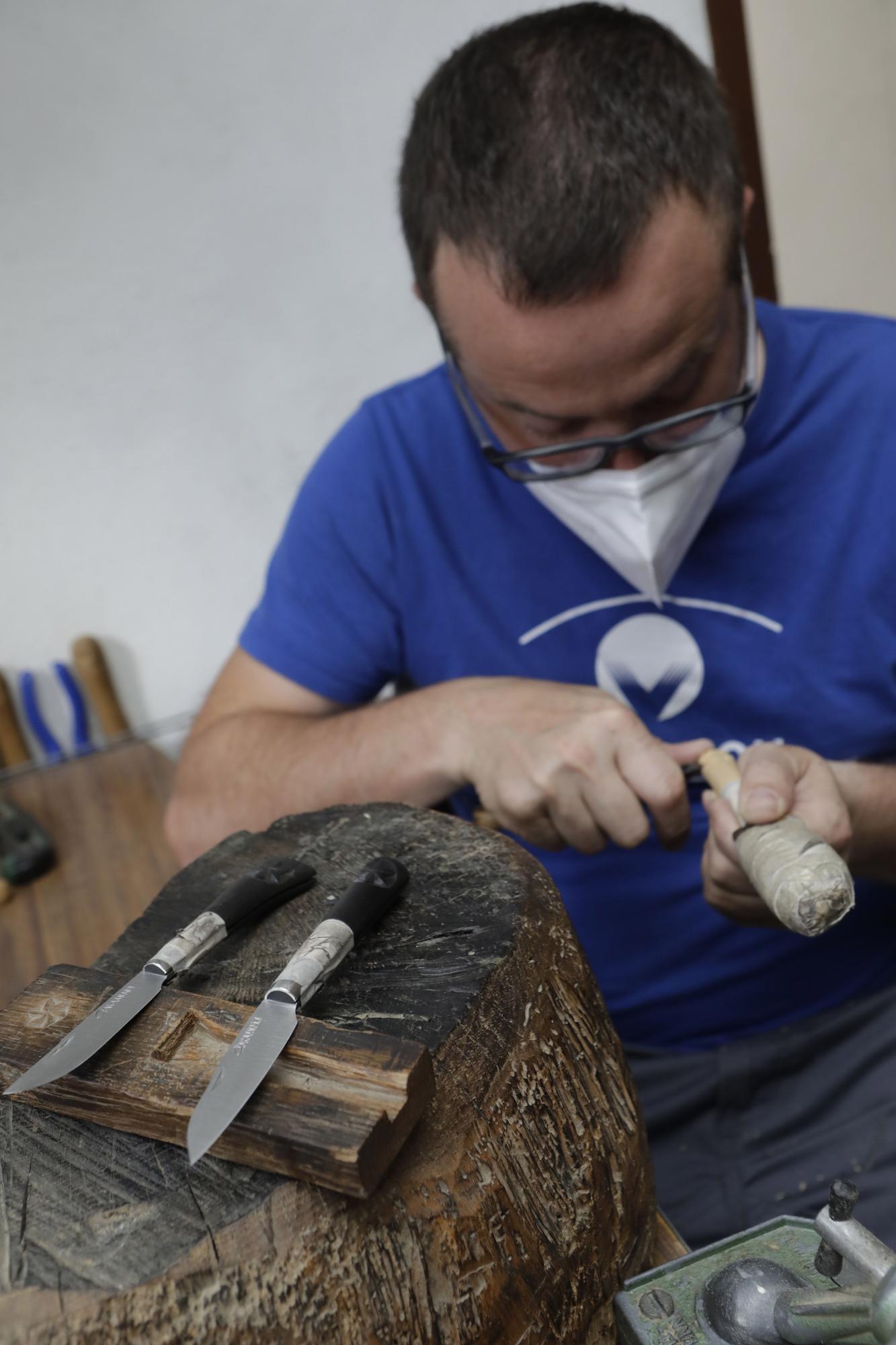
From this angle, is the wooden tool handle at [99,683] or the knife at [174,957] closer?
the knife at [174,957]

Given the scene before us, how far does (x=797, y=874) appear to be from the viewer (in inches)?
29.5

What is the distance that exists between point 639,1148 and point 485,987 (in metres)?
0.18

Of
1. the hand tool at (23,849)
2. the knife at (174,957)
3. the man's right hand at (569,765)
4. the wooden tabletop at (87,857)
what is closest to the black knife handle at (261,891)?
the knife at (174,957)

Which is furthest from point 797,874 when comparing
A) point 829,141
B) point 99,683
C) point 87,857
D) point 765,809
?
point 829,141

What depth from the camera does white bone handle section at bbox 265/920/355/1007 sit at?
0.57 meters

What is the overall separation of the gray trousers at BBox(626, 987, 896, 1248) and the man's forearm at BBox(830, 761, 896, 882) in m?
0.21

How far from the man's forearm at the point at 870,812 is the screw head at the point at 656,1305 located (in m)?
0.66

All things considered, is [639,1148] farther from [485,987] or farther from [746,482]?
[746,482]

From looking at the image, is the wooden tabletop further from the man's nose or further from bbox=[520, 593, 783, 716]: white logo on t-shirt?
the man's nose

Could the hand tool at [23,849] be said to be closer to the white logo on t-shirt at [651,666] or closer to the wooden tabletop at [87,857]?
the wooden tabletop at [87,857]

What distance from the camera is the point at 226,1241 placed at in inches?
19.6

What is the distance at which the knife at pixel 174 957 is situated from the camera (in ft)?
1.78

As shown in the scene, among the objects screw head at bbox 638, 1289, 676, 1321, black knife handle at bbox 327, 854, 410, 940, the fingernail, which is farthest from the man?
screw head at bbox 638, 1289, 676, 1321

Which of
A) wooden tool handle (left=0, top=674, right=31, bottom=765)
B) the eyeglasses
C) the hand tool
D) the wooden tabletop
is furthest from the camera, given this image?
wooden tool handle (left=0, top=674, right=31, bottom=765)
